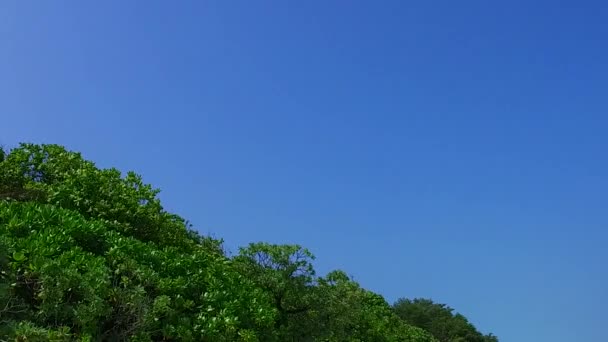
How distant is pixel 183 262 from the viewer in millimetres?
11344

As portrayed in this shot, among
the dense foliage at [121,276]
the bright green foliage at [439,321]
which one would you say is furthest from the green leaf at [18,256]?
the bright green foliage at [439,321]

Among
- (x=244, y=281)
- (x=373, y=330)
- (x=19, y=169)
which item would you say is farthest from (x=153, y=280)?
(x=373, y=330)

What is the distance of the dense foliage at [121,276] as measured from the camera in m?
8.27

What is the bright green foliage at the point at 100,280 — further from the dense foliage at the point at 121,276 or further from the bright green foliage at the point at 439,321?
the bright green foliage at the point at 439,321

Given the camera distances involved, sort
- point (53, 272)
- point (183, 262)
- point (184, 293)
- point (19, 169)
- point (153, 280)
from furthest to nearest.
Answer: point (19, 169)
point (183, 262)
point (184, 293)
point (153, 280)
point (53, 272)

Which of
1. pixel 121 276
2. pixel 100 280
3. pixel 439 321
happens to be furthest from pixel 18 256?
A: pixel 439 321

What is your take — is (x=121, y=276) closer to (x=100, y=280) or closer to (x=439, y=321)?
(x=100, y=280)

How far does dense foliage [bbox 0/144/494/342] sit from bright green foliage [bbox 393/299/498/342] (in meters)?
44.5

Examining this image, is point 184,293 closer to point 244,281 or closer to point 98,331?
point 98,331

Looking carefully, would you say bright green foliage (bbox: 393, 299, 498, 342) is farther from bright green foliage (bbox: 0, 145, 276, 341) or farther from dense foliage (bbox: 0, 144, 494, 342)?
→ bright green foliage (bbox: 0, 145, 276, 341)

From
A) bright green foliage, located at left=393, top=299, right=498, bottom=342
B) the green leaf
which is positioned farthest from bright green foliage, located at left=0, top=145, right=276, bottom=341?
bright green foliage, located at left=393, top=299, right=498, bottom=342

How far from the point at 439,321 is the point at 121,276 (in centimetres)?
5498

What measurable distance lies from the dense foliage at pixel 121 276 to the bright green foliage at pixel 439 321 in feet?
146

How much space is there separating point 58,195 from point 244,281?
4396 mm
